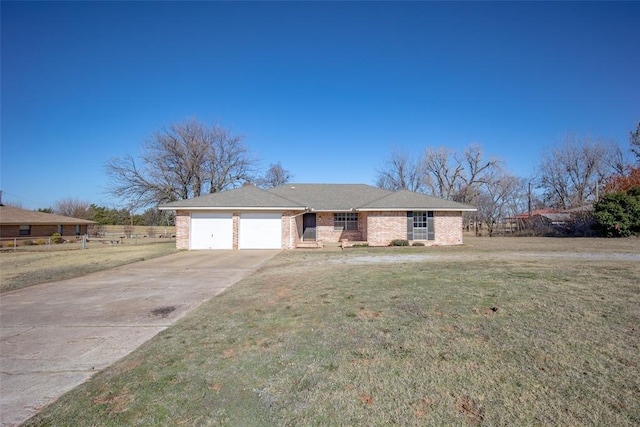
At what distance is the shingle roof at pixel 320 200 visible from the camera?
58.6ft

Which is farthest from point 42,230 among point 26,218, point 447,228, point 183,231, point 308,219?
point 447,228

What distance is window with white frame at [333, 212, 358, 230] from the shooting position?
21.5 meters

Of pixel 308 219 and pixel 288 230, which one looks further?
pixel 308 219

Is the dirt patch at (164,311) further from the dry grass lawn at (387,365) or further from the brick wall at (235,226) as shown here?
the brick wall at (235,226)

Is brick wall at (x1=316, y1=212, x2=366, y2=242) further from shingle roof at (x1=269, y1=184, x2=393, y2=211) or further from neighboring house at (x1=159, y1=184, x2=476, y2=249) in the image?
shingle roof at (x1=269, y1=184, x2=393, y2=211)

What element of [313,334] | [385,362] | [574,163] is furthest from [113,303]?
[574,163]

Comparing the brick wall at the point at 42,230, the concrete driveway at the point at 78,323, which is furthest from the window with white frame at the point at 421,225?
the brick wall at the point at 42,230

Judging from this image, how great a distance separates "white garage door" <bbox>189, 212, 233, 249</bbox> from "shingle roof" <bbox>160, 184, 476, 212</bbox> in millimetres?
863

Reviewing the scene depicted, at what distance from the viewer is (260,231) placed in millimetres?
17891

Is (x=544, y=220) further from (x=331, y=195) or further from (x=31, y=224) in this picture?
(x=31, y=224)

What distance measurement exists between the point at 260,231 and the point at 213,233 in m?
2.76

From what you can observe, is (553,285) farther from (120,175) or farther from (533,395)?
(120,175)

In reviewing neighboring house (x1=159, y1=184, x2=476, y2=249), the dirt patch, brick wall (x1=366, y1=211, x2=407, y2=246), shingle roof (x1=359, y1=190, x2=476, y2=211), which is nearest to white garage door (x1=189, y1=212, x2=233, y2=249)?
neighboring house (x1=159, y1=184, x2=476, y2=249)

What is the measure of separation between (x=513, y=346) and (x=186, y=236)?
17.4m
